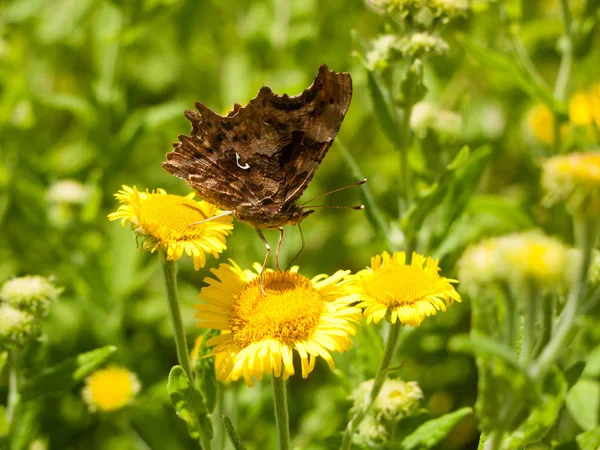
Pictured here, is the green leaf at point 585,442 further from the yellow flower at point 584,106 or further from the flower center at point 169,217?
the yellow flower at point 584,106

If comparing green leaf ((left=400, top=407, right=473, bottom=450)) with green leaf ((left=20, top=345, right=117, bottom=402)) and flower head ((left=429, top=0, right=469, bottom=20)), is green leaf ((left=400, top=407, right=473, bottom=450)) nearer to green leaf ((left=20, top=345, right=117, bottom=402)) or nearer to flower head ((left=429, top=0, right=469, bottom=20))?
green leaf ((left=20, top=345, right=117, bottom=402))

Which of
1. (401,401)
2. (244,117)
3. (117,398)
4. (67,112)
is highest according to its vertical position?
(67,112)

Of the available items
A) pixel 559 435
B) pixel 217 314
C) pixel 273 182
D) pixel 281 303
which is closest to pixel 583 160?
pixel 281 303

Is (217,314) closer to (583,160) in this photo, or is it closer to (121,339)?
(583,160)

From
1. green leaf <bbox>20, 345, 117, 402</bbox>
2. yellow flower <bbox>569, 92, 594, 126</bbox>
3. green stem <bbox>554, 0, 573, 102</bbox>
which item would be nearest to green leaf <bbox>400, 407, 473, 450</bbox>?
green leaf <bbox>20, 345, 117, 402</bbox>

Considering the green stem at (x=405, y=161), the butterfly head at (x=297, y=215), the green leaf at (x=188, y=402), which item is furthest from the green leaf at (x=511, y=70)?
the green leaf at (x=188, y=402)

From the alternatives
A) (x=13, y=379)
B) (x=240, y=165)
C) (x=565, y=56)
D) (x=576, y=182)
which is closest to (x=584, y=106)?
(x=565, y=56)
